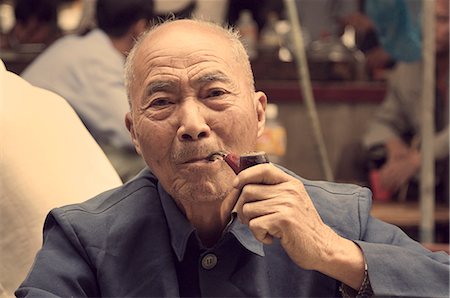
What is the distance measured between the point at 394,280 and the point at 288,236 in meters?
0.23

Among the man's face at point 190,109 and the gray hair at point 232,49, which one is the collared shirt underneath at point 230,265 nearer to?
the man's face at point 190,109

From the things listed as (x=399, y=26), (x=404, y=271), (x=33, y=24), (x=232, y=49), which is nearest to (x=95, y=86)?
(x=399, y=26)

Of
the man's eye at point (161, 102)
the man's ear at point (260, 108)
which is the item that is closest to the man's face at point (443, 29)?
the man's ear at point (260, 108)

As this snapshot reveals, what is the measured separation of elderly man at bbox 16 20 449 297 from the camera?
63.7 inches

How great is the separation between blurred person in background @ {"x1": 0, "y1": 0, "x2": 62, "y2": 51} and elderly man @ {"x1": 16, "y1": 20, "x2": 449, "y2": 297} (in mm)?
4291

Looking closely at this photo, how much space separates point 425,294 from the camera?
164 cm

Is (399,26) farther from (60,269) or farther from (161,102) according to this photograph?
(60,269)

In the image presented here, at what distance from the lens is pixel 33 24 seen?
6020mm

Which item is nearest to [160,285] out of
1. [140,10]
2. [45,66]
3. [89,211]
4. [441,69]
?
[89,211]

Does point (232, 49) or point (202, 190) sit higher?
point (232, 49)

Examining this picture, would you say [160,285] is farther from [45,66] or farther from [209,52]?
[45,66]

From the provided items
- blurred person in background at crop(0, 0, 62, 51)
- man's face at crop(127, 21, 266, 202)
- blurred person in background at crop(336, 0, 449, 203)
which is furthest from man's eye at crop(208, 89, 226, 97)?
blurred person in background at crop(0, 0, 62, 51)

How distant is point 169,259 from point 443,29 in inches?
110

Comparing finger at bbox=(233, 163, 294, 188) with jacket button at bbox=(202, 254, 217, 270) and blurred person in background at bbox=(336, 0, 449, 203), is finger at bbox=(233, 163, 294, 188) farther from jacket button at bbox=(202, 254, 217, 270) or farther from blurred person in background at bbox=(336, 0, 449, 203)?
blurred person in background at bbox=(336, 0, 449, 203)
